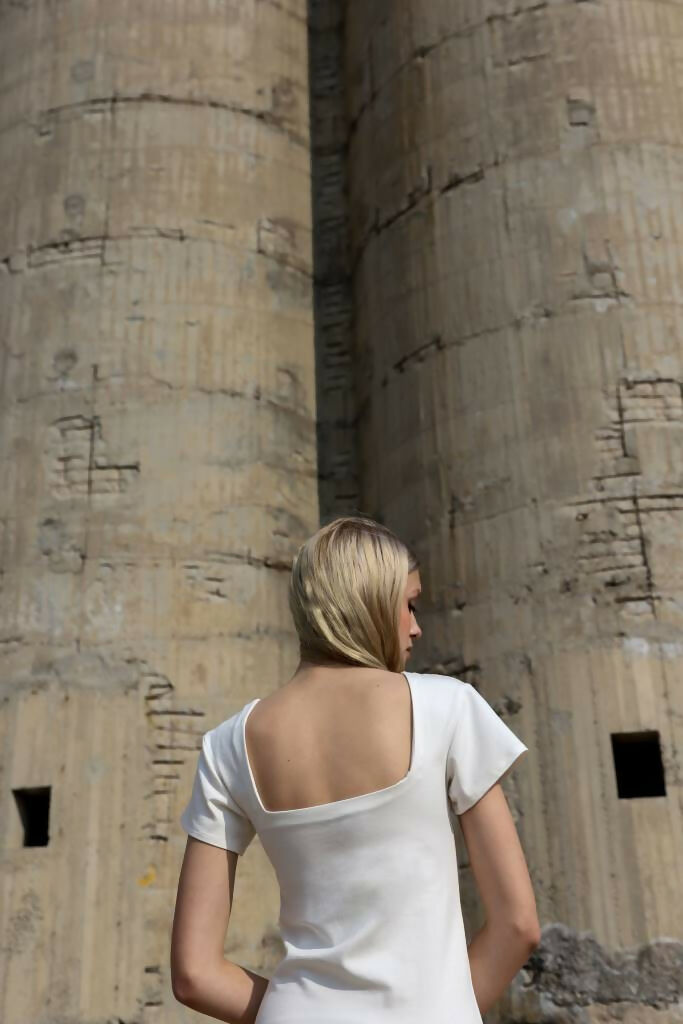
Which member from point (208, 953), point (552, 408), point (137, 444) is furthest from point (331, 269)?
point (208, 953)

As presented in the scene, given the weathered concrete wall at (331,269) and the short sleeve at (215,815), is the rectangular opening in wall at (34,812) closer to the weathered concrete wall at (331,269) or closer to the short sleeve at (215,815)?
the weathered concrete wall at (331,269)

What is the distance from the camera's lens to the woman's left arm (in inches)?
80.1

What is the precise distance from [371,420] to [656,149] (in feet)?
8.56

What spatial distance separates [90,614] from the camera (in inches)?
316

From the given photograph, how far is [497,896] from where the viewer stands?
195cm

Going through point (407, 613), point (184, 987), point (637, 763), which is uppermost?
point (407, 613)

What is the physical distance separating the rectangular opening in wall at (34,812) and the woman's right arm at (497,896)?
602 cm

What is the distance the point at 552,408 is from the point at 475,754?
572cm

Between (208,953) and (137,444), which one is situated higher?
(137,444)

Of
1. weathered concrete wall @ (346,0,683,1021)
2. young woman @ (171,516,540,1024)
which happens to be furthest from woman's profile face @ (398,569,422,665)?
weathered concrete wall @ (346,0,683,1021)

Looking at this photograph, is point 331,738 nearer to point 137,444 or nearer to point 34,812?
point 34,812

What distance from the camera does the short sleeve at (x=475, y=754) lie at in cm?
198

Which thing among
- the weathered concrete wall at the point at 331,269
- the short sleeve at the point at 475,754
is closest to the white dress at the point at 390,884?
the short sleeve at the point at 475,754

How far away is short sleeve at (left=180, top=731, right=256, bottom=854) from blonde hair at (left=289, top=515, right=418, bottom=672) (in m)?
0.29
